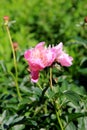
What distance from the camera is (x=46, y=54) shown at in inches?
66.7

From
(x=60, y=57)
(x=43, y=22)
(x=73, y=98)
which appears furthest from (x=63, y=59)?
(x=43, y=22)

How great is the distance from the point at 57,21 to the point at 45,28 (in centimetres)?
14

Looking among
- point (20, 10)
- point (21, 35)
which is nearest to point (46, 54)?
point (21, 35)

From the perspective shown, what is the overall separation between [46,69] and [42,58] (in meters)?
0.06

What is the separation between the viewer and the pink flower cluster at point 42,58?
1.68m

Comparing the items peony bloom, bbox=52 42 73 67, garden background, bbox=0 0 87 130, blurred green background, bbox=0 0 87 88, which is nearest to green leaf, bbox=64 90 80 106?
garden background, bbox=0 0 87 130

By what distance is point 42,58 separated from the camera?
1.70m

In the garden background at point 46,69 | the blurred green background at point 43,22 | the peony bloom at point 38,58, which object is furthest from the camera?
the blurred green background at point 43,22

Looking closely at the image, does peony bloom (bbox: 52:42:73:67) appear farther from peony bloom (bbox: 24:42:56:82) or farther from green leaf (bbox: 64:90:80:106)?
green leaf (bbox: 64:90:80:106)

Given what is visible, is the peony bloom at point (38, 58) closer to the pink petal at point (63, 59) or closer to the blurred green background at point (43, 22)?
the pink petal at point (63, 59)

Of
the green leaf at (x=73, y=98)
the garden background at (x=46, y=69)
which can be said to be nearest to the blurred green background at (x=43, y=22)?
the garden background at (x=46, y=69)

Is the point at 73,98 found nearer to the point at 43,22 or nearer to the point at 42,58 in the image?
the point at 42,58

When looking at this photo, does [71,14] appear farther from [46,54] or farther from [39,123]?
[46,54]

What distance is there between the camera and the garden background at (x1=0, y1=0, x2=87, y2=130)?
202 cm
